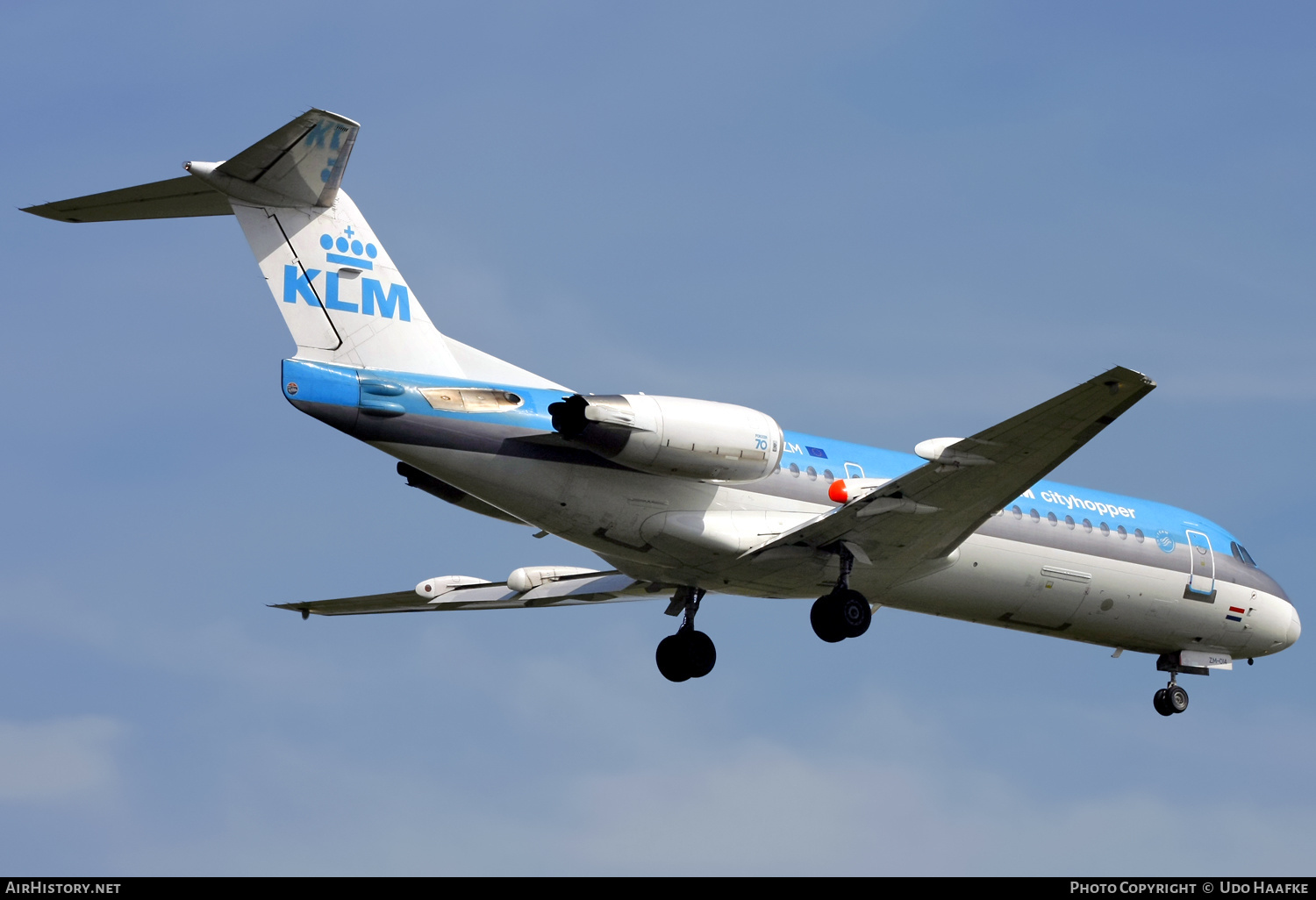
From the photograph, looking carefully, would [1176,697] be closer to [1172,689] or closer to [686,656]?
[1172,689]

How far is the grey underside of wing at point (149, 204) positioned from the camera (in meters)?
20.4

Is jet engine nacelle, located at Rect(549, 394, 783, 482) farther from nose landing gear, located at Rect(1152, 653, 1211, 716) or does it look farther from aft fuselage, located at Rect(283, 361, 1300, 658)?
nose landing gear, located at Rect(1152, 653, 1211, 716)

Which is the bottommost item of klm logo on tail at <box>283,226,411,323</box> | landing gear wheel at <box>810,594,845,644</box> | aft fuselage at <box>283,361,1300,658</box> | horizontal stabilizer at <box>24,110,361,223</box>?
landing gear wheel at <box>810,594,845,644</box>

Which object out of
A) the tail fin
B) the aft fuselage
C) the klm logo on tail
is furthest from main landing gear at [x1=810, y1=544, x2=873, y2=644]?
the klm logo on tail

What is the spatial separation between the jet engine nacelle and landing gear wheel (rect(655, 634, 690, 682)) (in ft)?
15.0

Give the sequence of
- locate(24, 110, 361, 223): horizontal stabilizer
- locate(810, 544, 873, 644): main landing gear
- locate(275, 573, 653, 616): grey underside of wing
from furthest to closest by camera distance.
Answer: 1. locate(275, 573, 653, 616): grey underside of wing
2. locate(810, 544, 873, 644): main landing gear
3. locate(24, 110, 361, 223): horizontal stabilizer

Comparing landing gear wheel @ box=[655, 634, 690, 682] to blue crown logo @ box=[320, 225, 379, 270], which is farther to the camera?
landing gear wheel @ box=[655, 634, 690, 682]

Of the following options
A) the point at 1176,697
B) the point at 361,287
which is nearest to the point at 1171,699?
the point at 1176,697

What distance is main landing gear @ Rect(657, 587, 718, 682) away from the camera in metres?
25.0

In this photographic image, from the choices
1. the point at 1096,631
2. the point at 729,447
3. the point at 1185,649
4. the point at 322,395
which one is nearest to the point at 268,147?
the point at 322,395

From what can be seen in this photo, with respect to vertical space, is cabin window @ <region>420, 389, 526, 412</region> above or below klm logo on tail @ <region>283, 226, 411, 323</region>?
below

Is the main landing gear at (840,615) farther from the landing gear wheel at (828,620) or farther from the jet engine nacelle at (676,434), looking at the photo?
the jet engine nacelle at (676,434)

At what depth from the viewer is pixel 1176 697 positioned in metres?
27.8

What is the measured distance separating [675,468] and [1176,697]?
11862 mm
